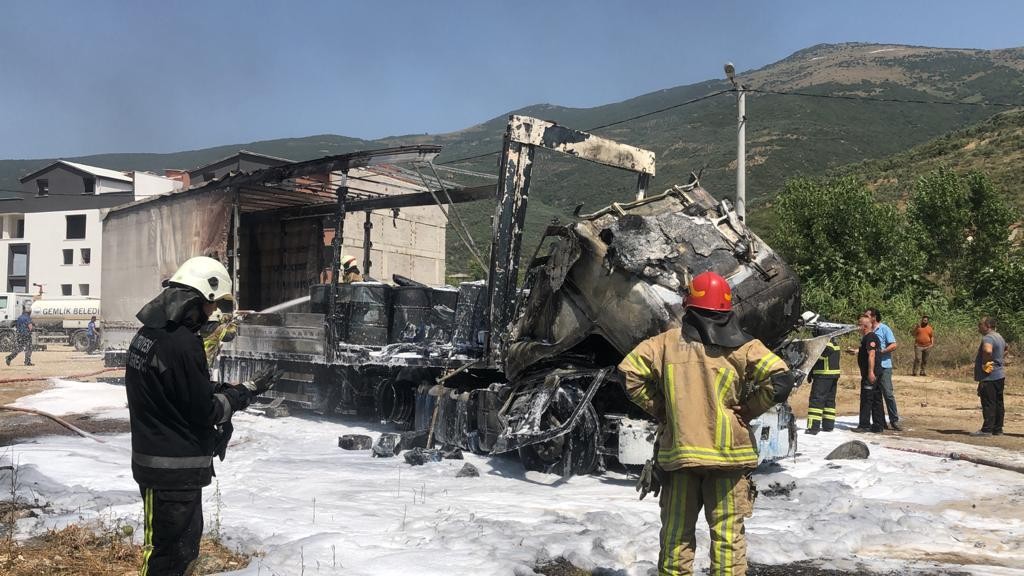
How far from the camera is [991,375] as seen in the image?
10602mm

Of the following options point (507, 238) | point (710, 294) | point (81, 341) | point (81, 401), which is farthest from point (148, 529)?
point (81, 341)

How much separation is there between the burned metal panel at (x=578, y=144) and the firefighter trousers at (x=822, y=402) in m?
3.54

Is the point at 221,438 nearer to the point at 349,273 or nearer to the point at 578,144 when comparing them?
the point at 578,144

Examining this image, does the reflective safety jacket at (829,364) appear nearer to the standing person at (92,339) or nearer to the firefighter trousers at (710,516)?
the firefighter trousers at (710,516)

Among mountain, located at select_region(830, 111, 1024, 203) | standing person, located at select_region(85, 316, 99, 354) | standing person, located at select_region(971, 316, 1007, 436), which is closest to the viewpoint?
standing person, located at select_region(971, 316, 1007, 436)

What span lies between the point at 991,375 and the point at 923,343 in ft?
26.5

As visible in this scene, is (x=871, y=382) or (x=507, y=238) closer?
(x=507, y=238)

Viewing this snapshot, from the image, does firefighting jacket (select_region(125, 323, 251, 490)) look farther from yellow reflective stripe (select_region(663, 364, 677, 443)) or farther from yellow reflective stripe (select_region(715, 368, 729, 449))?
yellow reflective stripe (select_region(715, 368, 729, 449))

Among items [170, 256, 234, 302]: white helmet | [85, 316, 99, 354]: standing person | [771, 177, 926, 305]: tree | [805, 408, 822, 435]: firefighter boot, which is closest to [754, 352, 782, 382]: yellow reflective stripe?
[170, 256, 234, 302]: white helmet

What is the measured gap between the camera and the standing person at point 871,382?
10906 mm

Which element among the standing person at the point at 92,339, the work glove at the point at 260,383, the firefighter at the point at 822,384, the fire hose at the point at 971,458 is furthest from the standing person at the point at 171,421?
the standing person at the point at 92,339

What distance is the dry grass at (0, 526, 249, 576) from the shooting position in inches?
171

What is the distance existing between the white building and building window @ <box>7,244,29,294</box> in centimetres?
142

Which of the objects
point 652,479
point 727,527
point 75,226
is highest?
point 75,226
